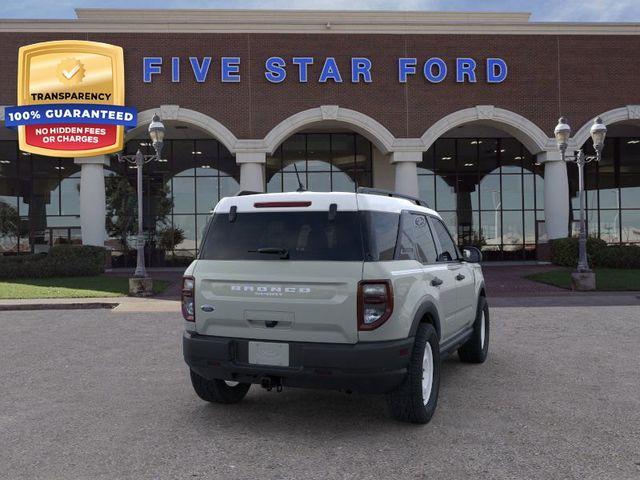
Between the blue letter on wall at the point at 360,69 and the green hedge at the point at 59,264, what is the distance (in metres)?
12.8

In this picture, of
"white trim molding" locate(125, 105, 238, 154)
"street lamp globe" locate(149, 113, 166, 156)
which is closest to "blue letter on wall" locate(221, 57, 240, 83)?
A: "white trim molding" locate(125, 105, 238, 154)

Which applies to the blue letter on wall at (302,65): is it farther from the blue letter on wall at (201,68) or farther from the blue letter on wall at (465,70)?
the blue letter on wall at (465,70)

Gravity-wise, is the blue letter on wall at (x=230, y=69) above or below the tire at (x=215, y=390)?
above

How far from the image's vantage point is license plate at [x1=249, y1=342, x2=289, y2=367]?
439 centimetres

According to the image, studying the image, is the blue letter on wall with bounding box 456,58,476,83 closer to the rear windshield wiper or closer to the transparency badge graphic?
the transparency badge graphic

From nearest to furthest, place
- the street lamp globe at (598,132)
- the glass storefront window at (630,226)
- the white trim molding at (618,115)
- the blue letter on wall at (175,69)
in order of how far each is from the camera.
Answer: the street lamp globe at (598,132), the blue letter on wall at (175,69), the white trim molding at (618,115), the glass storefront window at (630,226)

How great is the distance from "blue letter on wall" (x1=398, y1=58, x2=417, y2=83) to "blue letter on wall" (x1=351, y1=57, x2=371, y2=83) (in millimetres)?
1356

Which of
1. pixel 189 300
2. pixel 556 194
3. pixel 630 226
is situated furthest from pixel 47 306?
pixel 630 226

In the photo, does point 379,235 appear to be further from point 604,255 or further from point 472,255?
point 604,255

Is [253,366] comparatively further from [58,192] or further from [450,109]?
[58,192]

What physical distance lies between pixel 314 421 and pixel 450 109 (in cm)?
2115

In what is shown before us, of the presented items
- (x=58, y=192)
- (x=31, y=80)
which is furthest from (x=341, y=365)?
(x=58, y=192)

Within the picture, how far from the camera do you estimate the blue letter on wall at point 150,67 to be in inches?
910

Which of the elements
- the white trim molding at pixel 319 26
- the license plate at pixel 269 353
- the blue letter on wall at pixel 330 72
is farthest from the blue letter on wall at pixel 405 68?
the license plate at pixel 269 353
